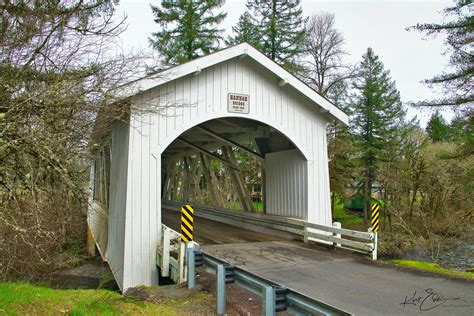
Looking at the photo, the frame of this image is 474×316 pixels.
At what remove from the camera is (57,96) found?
4.50m

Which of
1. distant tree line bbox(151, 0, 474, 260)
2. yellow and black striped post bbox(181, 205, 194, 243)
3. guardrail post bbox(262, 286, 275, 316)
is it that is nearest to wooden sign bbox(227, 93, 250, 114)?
yellow and black striped post bbox(181, 205, 194, 243)

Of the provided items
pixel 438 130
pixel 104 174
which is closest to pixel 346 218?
pixel 104 174

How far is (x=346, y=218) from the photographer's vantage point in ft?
86.6

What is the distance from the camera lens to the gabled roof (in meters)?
7.19

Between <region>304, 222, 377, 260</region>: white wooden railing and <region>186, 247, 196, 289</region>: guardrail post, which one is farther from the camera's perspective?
<region>304, 222, 377, 260</region>: white wooden railing

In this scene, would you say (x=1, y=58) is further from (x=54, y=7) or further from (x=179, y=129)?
(x=179, y=129)

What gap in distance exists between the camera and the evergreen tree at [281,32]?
22.3 m

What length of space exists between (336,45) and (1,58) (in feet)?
69.2

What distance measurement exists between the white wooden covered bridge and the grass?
7.16 ft

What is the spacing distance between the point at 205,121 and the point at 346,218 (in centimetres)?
2003

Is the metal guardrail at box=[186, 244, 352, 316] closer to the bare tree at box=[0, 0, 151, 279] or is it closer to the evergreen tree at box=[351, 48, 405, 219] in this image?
the bare tree at box=[0, 0, 151, 279]

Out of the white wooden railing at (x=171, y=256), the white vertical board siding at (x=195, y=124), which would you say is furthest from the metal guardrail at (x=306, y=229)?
the white wooden railing at (x=171, y=256)

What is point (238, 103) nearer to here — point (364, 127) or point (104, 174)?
point (104, 174)

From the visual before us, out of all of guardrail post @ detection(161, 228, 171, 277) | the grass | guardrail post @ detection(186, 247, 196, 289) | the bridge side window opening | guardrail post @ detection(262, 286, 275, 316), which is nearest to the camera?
guardrail post @ detection(262, 286, 275, 316)
